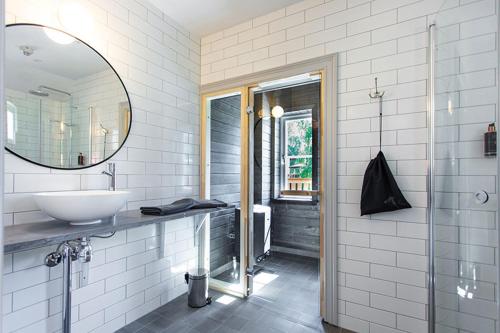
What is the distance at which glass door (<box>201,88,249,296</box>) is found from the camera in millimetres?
Result: 2512

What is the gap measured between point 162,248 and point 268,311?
3.55 feet

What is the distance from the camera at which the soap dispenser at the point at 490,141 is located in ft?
3.81

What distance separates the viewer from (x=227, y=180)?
2.65 meters

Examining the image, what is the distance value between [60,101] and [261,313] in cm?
221

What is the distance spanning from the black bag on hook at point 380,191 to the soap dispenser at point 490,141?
560mm

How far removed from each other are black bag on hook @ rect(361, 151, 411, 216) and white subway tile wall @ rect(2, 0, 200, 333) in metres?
1.67

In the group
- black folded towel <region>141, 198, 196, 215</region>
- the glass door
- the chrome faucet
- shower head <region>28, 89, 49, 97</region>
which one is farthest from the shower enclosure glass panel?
shower head <region>28, 89, 49, 97</region>

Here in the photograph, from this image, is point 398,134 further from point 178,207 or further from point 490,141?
point 178,207

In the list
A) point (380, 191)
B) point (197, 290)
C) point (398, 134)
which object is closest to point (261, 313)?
point (197, 290)

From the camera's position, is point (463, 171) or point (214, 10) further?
point (214, 10)

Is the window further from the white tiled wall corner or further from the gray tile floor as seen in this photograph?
the white tiled wall corner

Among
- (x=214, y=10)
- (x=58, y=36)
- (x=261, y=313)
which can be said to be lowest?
(x=261, y=313)

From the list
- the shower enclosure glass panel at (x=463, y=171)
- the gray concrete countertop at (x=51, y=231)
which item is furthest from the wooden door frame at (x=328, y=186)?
the gray concrete countertop at (x=51, y=231)

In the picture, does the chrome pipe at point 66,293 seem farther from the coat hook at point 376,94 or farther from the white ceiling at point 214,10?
the coat hook at point 376,94
